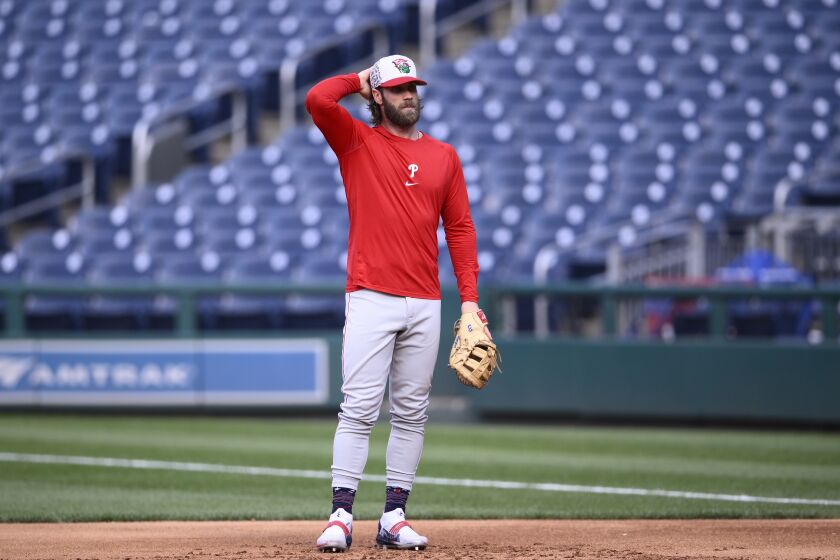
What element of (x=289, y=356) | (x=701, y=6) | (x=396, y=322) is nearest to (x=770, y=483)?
(x=396, y=322)

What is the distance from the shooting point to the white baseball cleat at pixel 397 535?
5.05m

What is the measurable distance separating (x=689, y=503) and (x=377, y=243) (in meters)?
2.67

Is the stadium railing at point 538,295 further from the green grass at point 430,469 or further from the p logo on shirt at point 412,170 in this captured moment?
the p logo on shirt at point 412,170

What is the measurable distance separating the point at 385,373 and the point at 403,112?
40.6 inches

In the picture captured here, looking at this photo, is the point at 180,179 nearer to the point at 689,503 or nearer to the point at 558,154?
the point at 558,154

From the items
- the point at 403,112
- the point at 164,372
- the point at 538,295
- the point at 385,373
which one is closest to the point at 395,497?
the point at 385,373

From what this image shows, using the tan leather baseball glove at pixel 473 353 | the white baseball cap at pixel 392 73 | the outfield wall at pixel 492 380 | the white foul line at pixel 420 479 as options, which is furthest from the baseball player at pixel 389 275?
the outfield wall at pixel 492 380

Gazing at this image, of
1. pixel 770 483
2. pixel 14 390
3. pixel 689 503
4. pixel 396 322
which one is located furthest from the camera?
pixel 14 390

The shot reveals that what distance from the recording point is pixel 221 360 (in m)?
12.2

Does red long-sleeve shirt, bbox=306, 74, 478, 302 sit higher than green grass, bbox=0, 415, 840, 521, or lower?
higher

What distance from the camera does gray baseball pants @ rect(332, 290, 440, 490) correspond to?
5.04 m

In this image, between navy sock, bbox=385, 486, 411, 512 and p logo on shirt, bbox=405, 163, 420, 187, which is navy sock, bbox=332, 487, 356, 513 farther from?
p logo on shirt, bbox=405, 163, 420, 187

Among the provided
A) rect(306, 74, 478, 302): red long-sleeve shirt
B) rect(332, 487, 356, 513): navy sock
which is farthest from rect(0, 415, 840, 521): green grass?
rect(306, 74, 478, 302): red long-sleeve shirt

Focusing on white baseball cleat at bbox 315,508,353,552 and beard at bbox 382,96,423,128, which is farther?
beard at bbox 382,96,423,128
